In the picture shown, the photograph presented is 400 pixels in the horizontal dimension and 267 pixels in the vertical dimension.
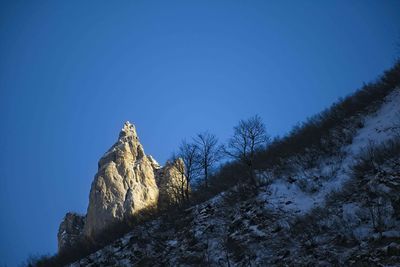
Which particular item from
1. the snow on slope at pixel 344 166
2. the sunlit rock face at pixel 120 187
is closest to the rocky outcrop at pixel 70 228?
the sunlit rock face at pixel 120 187

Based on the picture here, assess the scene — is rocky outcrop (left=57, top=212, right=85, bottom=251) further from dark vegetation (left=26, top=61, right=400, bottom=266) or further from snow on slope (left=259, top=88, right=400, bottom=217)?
snow on slope (left=259, top=88, right=400, bottom=217)

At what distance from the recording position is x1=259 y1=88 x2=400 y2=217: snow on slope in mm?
25234

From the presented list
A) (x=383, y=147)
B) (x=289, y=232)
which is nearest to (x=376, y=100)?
(x=383, y=147)

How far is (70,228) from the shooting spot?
173ft

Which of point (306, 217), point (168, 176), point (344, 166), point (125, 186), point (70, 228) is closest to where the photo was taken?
point (306, 217)

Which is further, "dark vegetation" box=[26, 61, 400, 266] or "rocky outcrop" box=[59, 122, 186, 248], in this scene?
"rocky outcrop" box=[59, 122, 186, 248]

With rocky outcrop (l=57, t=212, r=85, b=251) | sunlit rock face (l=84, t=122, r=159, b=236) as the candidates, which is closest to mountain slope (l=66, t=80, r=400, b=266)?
sunlit rock face (l=84, t=122, r=159, b=236)

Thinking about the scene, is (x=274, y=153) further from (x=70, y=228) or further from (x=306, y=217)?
(x=70, y=228)

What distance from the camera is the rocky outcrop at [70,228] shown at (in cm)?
5057

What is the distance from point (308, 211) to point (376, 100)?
15184mm

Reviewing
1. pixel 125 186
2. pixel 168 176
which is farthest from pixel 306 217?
pixel 168 176

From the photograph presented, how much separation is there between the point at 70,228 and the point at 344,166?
38.4 m

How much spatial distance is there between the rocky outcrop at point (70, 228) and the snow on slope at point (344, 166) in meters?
31.0

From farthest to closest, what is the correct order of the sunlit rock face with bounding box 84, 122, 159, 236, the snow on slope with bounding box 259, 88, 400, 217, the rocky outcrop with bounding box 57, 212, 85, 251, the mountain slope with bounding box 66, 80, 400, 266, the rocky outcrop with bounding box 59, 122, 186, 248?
the rocky outcrop with bounding box 57, 212, 85, 251
the sunlit rock face with bounding box 84, 122, 159, 236
the rocky outcrop with bounding box 59, 122, 186, 248
the snow on slope with bounding box 259, 88, 400, 217
the mountain slope with bounding box 66, 80, 400, 266
